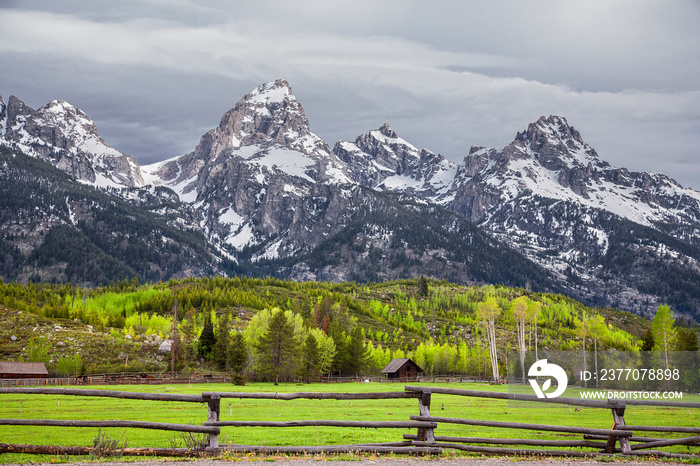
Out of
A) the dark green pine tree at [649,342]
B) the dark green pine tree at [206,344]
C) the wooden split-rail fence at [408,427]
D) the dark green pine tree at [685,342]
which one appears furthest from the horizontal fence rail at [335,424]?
the dark green pine tree at [206,344]

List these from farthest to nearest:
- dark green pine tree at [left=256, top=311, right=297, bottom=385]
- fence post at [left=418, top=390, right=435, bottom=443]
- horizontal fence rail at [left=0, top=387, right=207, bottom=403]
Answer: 1. dark green pine tree at [left=256, top=311, right=297, bottom=385]
2. fence post at [left=418, top=390, right=435, bottom=443]
3. horizontal fence rail at [left=0, top=387, right=207, bottom=403]

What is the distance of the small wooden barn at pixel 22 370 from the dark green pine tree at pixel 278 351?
35136 mm

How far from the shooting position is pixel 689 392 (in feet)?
107

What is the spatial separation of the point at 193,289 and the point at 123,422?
Answer: 17526 cm

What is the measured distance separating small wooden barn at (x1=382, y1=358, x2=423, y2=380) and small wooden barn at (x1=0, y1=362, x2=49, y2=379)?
60.1 metres

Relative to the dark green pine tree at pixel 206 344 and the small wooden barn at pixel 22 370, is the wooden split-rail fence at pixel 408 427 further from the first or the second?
the dark green pine tree at pixel 206 344

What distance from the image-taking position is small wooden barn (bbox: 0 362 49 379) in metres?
87.8

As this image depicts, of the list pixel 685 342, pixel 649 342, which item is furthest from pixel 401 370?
pixel 685 342

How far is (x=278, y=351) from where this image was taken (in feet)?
298

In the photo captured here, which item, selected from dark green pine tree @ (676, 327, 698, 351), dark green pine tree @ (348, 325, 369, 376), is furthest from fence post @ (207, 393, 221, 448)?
dark green pine tree @ (348, 325, 369, 376)

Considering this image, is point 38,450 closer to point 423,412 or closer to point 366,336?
point 423,412

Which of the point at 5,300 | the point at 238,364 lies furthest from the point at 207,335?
the point at 5,300

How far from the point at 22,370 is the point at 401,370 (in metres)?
65.8

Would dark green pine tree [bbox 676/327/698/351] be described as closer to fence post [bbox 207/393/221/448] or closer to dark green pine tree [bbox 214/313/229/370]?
fence post [bbox 207/393/221/448]
